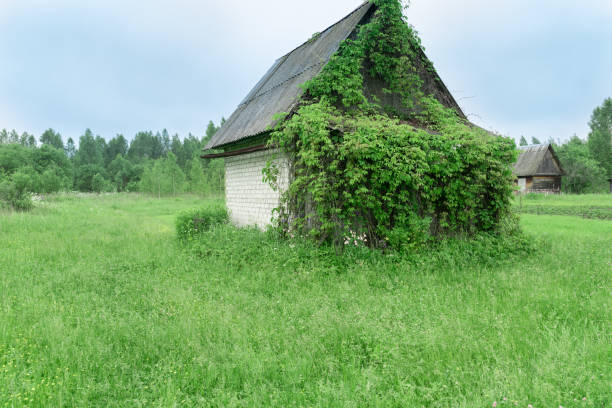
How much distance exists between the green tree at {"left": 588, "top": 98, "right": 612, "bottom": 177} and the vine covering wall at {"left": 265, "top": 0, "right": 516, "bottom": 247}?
1912 inches

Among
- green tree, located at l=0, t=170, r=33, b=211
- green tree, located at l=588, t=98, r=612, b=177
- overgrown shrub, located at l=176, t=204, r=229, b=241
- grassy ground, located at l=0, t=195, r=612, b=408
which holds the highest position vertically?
green tree, located at l=588, t=98, r=612, b=177

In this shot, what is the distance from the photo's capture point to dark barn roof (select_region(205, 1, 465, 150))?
9445 mm

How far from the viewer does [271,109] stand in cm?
1003

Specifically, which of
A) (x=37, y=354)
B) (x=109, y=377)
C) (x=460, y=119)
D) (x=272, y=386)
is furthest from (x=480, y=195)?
(x=37, y=354)

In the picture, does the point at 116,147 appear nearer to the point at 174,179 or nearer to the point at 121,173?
the point at 121,173

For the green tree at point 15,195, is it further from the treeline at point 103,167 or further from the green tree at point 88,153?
the green tree at point 88,153

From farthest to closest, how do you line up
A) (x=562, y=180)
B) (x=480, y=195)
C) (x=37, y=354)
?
(x=562, y=180) → (x=480, y=195) → (x=37, y=354)

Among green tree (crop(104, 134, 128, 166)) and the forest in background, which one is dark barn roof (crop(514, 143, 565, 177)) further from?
green tree (crop(104, 134, 128, 166))

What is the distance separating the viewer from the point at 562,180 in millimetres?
41719

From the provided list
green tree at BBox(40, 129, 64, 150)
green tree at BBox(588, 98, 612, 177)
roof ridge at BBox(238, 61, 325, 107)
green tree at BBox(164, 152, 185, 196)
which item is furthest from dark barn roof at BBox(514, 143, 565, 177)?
green tree at BBox(40, 129, 64, 150)

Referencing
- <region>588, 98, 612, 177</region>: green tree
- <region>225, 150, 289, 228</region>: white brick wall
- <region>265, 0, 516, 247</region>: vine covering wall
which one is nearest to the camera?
<region>265, 0, 516, 247</region>: vine covering wall

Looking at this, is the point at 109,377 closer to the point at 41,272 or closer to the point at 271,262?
the point at 271,262

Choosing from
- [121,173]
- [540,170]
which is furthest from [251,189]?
[121,173]

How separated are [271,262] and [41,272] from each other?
16.5 feet
